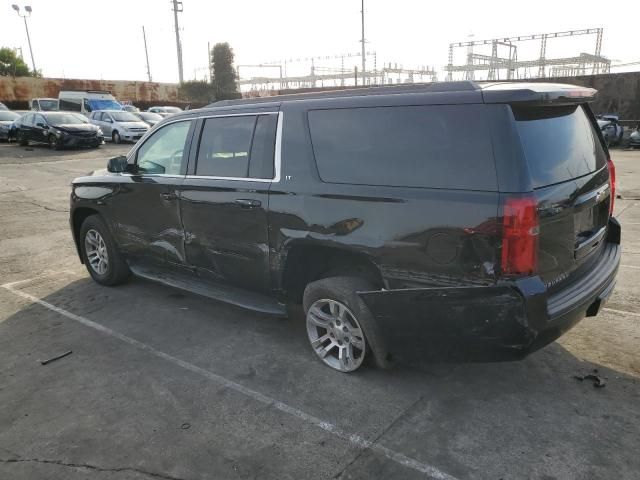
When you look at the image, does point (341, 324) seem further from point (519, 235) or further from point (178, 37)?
point (178, 37)

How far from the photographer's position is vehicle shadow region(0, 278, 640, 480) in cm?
272

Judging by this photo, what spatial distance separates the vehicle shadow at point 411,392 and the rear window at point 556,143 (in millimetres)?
1388

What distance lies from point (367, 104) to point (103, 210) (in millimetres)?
3322

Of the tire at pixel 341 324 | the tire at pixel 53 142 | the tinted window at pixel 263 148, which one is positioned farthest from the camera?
the tire at pixel 53 142

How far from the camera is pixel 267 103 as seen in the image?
3.94m

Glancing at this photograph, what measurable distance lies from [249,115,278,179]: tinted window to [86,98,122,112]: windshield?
2890cm

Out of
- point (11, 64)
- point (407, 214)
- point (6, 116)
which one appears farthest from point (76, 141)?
point (11, 64)

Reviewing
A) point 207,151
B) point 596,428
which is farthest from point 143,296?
point 596,428

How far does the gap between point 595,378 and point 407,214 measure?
177 cm

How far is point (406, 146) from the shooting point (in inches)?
121

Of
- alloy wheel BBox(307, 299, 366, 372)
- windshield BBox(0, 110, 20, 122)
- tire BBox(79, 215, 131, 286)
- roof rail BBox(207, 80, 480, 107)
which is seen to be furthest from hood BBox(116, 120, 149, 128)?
alloy wheel BBox(307, 299, 366, 372)

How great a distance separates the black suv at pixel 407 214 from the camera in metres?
2.75

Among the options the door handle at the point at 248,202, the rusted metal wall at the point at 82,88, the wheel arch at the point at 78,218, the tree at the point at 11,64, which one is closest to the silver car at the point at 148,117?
the rusted metal wall at the point at 82,88

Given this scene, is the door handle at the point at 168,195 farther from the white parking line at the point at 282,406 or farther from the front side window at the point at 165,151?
the white parking line at the point at 282,406
